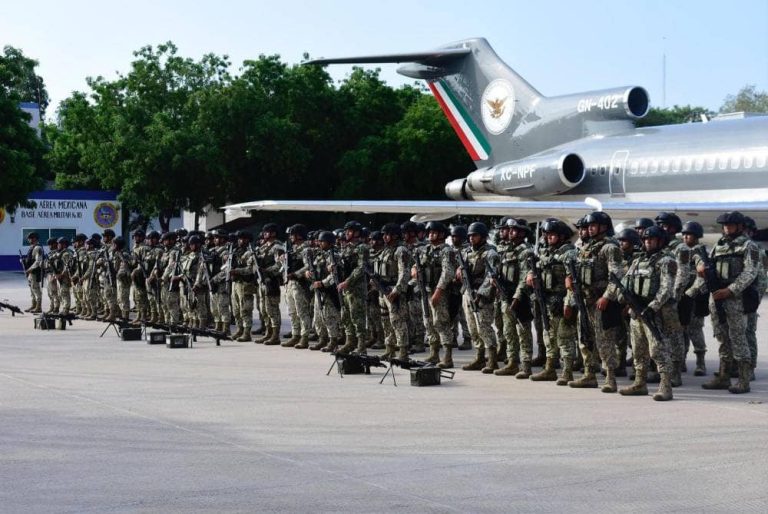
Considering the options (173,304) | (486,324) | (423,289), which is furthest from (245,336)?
(486,324)

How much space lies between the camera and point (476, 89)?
28.1 m

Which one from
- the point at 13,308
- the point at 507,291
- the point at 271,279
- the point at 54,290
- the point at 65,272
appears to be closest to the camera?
the point at 507,291

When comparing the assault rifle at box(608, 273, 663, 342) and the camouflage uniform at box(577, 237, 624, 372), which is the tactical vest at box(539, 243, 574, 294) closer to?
the camouflage uniform at box(577, 237, 624, 372)

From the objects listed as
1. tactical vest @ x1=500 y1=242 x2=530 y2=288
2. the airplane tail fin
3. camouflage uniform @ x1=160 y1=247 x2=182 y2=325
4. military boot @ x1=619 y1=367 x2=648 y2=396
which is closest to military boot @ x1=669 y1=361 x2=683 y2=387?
military boot @ x1=619 y1=367 x2=648 y2=396

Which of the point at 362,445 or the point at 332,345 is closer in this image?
the point at 362,445

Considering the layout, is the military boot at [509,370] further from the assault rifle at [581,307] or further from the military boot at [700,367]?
the military boot at [700,367]

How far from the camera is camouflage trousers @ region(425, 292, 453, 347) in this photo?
40.1 ft

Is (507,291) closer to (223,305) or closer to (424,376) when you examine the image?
(424,376)

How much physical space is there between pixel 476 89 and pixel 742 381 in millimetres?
18872

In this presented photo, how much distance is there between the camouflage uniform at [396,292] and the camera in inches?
499

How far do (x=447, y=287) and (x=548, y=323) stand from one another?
1758mm

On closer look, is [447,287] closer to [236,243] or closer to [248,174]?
[236,243]

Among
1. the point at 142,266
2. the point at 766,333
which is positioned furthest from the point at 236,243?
the point at 766,333

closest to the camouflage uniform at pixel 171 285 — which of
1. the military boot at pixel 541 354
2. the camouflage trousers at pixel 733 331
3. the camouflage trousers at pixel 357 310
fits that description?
the camouflage trousers at pixel 357 310
